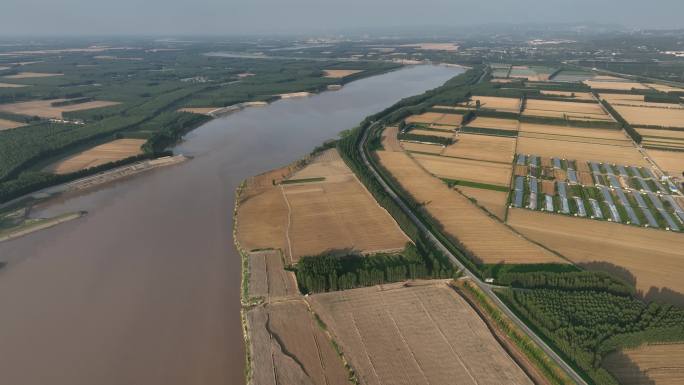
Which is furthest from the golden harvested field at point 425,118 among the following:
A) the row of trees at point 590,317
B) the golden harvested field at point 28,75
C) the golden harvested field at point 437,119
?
the golden harvested field at point 28,75

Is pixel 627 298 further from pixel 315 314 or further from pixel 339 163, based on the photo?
pixel 339 163

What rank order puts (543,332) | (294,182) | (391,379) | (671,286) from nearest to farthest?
(391,379) → (543,332) → (671,286) → (294,182)

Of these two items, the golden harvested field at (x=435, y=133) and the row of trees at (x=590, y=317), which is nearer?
the row of trees at (x=590, y=317)

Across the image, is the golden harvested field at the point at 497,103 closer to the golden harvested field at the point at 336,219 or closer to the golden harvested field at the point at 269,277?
the golden harvested field at the point at 336,219

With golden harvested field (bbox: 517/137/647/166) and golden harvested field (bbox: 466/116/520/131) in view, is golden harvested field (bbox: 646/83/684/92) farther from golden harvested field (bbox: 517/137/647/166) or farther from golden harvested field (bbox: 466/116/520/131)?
golden harvested field (bbox: 517/137/647/166)

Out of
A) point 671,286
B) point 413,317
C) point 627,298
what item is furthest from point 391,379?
point 671,286

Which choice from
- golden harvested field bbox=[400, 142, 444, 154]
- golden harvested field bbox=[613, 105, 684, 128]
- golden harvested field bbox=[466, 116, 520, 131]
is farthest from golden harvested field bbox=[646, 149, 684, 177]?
golden harvested field bbox=[400, 142, 444, 154]
